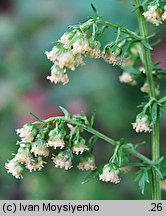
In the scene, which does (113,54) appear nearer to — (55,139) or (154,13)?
(154,13)

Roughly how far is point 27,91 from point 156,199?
3.26 metres

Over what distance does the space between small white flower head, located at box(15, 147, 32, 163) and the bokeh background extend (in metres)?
2.40

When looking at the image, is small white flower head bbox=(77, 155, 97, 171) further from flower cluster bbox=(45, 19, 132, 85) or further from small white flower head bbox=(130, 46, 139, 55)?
small white flower head bbox=(130, 46, 139, 55)

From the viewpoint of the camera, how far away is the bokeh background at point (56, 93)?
18.7ft

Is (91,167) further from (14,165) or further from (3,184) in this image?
(3,184)

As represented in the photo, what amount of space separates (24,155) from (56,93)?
3.20 metres

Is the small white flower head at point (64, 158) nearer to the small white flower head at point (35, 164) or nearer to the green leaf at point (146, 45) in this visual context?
the small white flower head at point (35, 164)

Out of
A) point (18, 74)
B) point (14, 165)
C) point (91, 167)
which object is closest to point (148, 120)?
point (91, 167)

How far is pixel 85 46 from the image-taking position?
2.99 m

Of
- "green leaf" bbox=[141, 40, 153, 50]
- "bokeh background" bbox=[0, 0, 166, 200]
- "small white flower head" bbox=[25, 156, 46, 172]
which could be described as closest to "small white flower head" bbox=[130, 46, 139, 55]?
"green leaf" bbox=[141, 40, 153, 50]

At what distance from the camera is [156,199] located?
11.2 feet

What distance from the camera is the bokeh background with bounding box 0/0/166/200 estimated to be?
5.70m

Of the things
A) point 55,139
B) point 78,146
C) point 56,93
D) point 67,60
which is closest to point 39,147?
point 55,139

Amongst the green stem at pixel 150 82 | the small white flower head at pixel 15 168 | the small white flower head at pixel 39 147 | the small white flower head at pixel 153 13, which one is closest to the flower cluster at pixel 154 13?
the small white flower head at pixel 153 13
